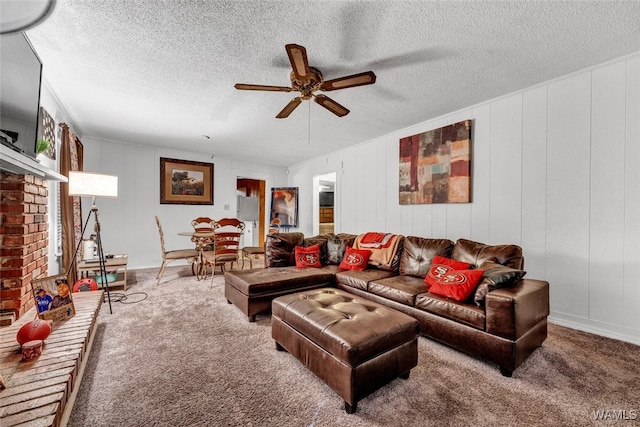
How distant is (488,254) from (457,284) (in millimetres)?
578

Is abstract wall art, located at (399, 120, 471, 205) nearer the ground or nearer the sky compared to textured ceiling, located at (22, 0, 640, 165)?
nearer the ground

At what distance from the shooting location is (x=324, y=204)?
864 cm

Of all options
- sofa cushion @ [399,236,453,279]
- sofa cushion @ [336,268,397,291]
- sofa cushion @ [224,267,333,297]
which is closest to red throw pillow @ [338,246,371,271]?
sofa cushion @ [336,268,397,291]

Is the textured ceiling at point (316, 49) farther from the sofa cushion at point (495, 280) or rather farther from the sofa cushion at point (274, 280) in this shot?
the sofa cushion at point (274, 280)

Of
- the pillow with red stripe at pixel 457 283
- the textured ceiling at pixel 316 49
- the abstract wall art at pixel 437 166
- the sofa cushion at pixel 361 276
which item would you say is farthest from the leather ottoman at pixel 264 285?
the textured ceiling at pixel 316 49

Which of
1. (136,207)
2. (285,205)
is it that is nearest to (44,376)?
(136,207)

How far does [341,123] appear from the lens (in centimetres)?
407

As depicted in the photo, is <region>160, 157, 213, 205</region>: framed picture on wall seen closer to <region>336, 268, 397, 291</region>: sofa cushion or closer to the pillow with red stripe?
<region>336, 268, 397, 291</region>: sofa cushion

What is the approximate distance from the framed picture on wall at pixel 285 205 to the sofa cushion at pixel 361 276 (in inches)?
149

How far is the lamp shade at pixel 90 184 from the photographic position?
9.36ft

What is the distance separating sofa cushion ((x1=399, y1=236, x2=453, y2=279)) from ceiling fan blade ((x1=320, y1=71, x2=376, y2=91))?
1.92 meters

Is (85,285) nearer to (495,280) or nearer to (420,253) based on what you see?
(420,253)

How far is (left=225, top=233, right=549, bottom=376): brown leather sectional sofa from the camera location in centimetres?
186

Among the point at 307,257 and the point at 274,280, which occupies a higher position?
the point at 307,257
